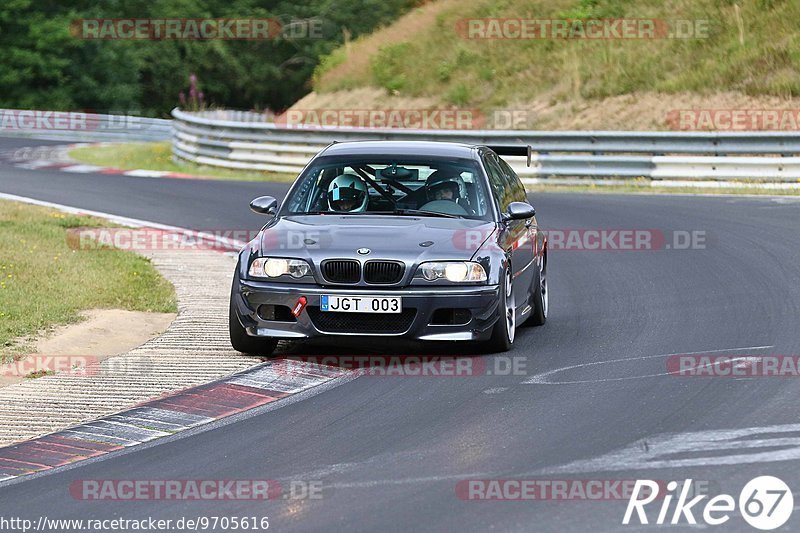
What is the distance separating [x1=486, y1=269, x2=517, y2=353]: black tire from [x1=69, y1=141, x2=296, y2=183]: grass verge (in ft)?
52.4

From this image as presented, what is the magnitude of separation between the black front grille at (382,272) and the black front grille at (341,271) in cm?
8

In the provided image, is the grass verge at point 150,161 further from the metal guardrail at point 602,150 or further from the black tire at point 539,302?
the black tire at point 539,302

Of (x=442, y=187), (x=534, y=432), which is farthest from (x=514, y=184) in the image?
(x=534, y=432)

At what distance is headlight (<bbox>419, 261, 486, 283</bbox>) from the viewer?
995 centimetres

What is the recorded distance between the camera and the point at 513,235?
11.0 m

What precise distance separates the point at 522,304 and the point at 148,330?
10.3 feet

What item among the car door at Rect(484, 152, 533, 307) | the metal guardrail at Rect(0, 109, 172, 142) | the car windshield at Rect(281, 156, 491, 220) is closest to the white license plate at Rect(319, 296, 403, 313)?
the car door at Rect(484, 152, 533, 307)

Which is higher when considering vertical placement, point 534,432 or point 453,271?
Answer: point 453,271

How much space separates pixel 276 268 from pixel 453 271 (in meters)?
1.26

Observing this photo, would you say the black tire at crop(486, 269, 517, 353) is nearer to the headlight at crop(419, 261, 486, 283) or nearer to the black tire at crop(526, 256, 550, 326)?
the headlight at crop(419, 261, 486, 283)

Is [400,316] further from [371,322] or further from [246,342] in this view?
[246,342]

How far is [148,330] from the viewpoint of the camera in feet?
38.8

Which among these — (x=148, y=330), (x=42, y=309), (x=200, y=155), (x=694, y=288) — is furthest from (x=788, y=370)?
(x=200, y=155)

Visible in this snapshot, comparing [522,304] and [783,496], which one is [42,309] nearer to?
[522,304]
